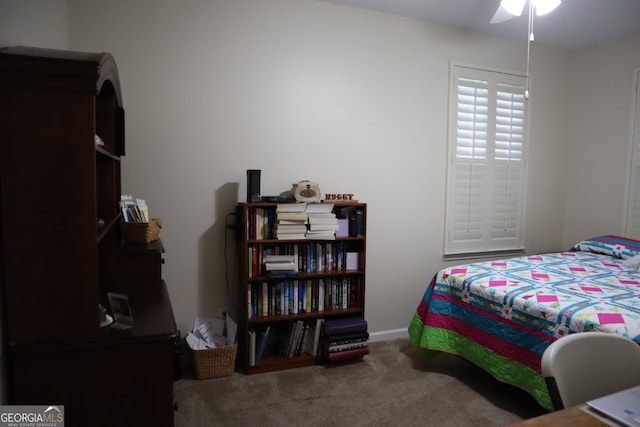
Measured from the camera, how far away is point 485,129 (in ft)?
11.8

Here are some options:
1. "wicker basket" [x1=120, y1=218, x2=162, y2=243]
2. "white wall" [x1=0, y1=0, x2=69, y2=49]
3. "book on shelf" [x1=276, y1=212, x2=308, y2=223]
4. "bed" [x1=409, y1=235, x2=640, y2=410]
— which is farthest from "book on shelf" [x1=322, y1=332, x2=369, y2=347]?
"white wall" [x1=0, y1=0, x2=69, y2=49]

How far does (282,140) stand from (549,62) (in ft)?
9.67

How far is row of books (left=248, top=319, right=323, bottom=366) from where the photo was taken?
2.78 m

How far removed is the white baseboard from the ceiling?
2.65 m

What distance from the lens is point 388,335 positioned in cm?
333

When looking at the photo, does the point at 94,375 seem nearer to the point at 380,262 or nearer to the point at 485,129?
the point at 380,262

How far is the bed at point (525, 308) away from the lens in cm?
196

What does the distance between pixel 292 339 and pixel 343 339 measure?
365mm

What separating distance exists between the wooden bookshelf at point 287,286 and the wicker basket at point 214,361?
0.11 metres

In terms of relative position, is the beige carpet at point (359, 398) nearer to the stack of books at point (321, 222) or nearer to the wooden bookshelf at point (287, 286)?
the wooden bookshelf at point (287, 286)

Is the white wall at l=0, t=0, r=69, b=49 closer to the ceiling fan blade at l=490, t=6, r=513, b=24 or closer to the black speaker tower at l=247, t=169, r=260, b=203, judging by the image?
the black speaker tower at l=247, t=169, r=260, b=203

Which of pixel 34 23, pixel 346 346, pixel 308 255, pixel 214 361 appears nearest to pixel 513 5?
pixel 308 255

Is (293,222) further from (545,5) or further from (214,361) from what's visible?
(545,5)

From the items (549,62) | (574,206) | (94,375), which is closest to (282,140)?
(94,375)
